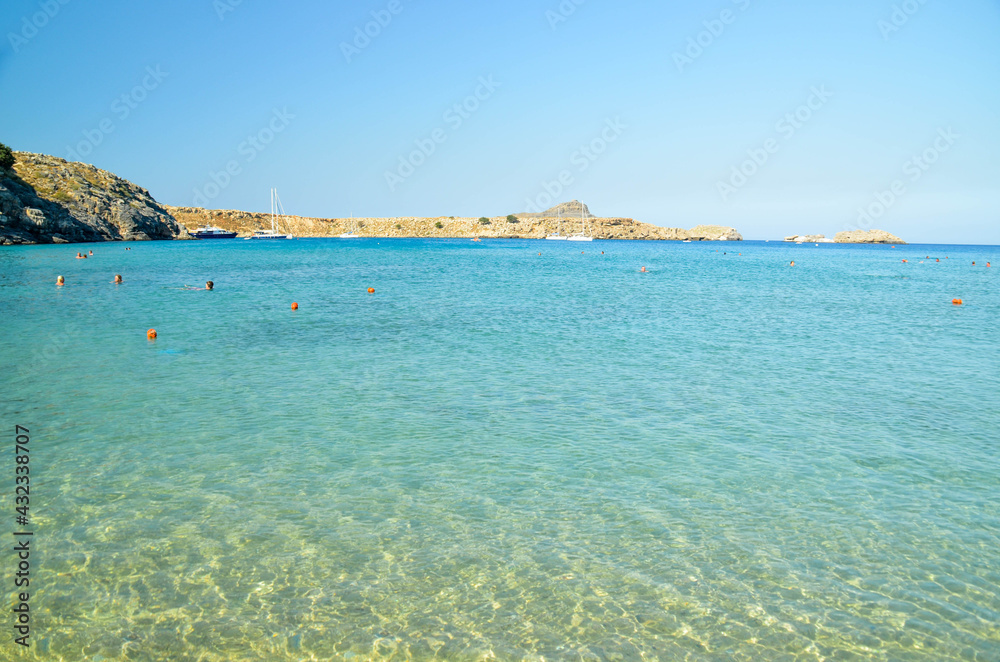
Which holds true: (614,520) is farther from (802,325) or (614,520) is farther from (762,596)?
(802,325)

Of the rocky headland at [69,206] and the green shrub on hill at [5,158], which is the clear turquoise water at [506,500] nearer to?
the rocky headland at [69,206]

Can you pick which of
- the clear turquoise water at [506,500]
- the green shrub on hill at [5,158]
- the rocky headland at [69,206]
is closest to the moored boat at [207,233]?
the rocky headland at [69,206]

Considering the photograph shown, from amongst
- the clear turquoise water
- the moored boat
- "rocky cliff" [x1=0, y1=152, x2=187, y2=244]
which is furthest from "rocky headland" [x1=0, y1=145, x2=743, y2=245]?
the clear turquoise water

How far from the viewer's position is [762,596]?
6.27 m

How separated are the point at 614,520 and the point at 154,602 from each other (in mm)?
5230

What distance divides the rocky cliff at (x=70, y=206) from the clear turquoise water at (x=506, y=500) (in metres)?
82.1

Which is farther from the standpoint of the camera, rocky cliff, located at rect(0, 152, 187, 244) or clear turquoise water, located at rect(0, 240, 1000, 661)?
rocky cliff, located at rect(0, 152, 187, 244)

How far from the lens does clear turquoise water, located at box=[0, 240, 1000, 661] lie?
5.76 m

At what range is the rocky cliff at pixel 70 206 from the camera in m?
83.7

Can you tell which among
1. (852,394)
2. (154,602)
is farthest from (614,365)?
(154,602)

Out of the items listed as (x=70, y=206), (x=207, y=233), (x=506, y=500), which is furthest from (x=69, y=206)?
(x=506, y=500)

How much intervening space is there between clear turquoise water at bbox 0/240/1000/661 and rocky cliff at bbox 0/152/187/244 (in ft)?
269

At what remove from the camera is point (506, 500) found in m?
8.45

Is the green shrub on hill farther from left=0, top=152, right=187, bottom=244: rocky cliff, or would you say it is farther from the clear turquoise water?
the clear turquoise water
